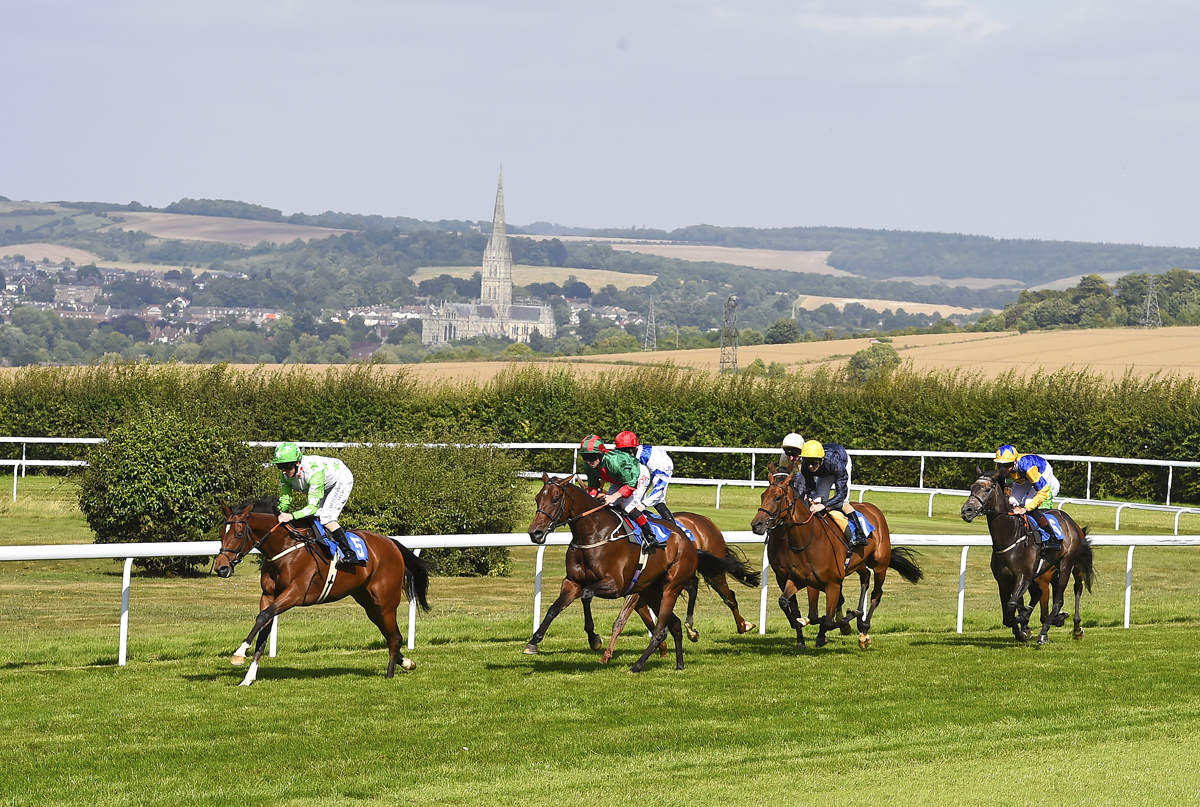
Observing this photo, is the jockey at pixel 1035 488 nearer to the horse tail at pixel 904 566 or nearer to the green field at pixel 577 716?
the green field at pixel 577 716

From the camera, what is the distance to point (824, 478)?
30.4 feet

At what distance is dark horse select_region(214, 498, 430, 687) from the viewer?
7.25 metres

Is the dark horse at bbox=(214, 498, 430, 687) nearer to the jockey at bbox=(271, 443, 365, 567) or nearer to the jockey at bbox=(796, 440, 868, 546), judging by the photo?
the jockey at bbox=(271, 443, 365, 567)

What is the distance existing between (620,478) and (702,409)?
19.4 meters

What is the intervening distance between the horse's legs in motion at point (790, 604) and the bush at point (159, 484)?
7007 millimetres

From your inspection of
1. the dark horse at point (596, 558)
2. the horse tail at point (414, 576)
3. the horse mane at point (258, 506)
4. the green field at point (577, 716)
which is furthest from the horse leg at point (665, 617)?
the horse mane at point (258, 506)

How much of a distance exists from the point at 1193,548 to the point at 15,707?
15.3 meters

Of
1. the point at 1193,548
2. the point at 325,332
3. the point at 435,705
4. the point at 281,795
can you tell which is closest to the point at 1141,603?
the point at 1193,548

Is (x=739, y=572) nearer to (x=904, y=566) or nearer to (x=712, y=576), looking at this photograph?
(x=712, y=576)

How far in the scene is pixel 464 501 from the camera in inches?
576

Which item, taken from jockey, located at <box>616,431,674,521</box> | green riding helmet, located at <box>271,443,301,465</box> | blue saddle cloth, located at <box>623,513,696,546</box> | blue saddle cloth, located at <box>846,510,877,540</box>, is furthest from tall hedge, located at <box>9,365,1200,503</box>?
green riding helmet, located at <box>271,443,301,465</box>

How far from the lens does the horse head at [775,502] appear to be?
Result: 344 inches

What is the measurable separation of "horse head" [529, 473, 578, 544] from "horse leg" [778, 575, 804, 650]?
69.7 inches

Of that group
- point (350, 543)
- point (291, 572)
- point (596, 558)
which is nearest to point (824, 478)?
point (596, 558)
